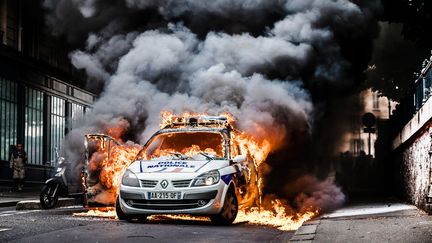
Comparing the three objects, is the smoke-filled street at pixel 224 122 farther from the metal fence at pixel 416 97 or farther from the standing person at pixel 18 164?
the standing person at pixel 18 164

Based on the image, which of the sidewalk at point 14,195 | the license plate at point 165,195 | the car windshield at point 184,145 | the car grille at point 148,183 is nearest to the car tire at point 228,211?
the license plate at point 165,195

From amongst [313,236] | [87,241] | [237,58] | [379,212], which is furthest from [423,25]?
[87,241]

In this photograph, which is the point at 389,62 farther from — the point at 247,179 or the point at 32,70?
the point at 247,179

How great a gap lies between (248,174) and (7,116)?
17050 millimetres

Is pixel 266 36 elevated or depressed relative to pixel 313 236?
elevated

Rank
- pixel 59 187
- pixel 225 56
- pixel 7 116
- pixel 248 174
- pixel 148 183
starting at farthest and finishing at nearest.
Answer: pixel 7 116 → pixel 225 56 → pixel 59 187 → pixel 248 174 → pixel 148 183

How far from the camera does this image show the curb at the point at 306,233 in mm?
8727

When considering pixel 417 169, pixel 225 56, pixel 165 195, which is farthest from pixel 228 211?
pixel 225 56

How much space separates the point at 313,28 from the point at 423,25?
5351 millimetres

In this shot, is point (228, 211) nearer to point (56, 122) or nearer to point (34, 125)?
point (34, 125)

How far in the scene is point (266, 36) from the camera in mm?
16906

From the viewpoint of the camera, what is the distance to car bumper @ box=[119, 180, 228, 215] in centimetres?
1100

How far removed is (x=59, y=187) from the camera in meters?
15.2

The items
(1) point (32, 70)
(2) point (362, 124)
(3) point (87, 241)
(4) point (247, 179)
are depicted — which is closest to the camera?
(3) point (87, 241)
